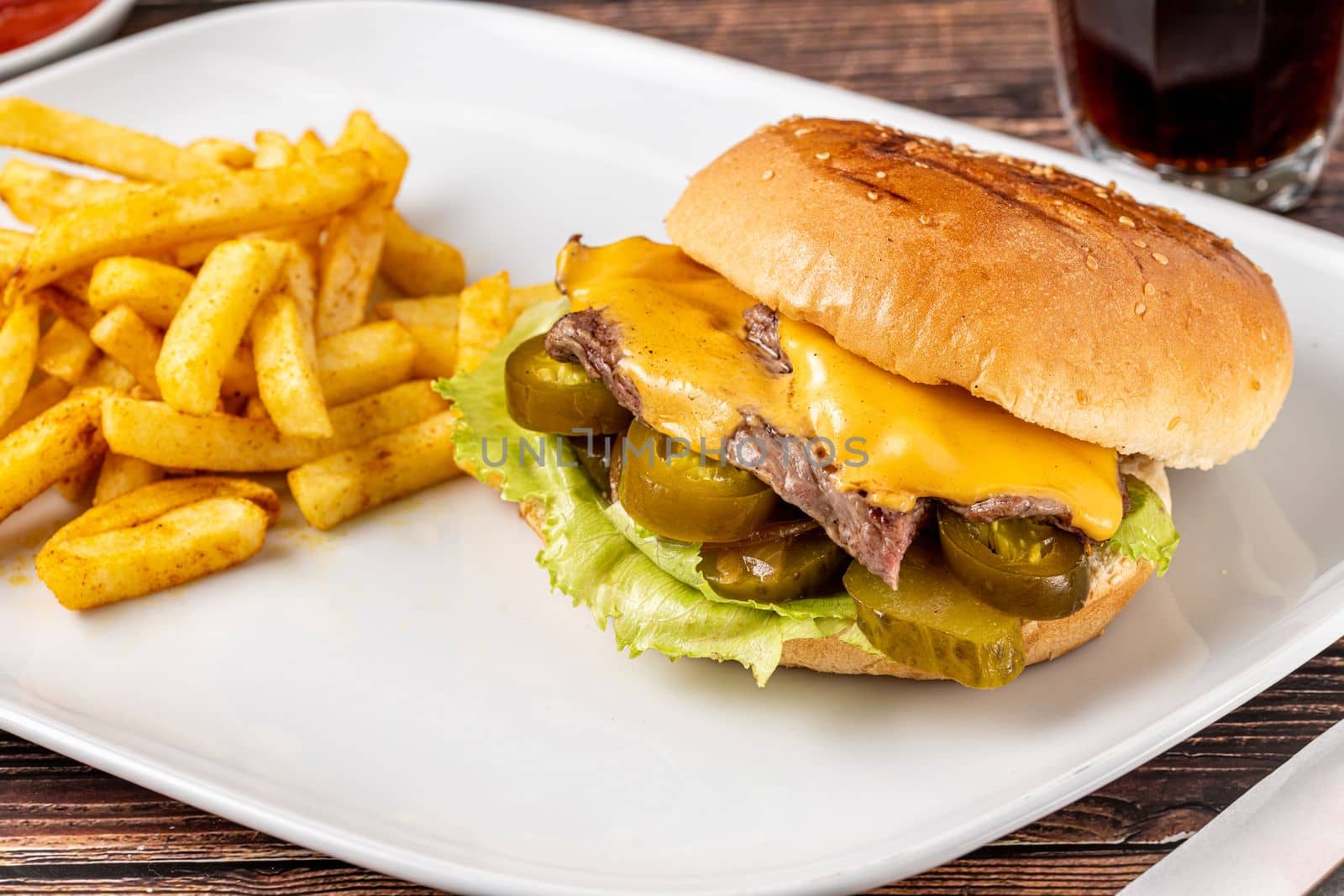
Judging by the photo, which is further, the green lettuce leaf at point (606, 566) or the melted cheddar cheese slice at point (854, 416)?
the green lettuce leaf at point (606, 566)

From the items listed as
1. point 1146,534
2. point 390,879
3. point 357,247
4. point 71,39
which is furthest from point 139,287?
point 71,39

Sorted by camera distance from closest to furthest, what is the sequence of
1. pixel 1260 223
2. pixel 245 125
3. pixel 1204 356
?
pixel 1204 356 < pixel 1260 223 < pixel 245 125

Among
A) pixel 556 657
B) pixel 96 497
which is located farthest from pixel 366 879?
pixel 96 497

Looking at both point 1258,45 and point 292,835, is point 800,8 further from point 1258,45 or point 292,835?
point 292,835

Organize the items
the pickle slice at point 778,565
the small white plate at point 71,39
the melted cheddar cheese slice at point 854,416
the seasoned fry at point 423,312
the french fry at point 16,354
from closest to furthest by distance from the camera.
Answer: the melted cheddar cheese slice at point 854,416 < the pickle slice at point 778,565 < the french fry at point 16,354 < the seasoned fry at point 423,312 < the small white plate at point 71,39

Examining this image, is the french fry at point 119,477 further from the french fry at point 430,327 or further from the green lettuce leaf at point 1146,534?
the green lettuce leaf at point 1146,534

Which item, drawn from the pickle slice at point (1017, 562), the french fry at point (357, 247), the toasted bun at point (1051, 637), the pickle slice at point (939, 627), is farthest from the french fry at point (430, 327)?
the pickle slice at point (1017, 562)
